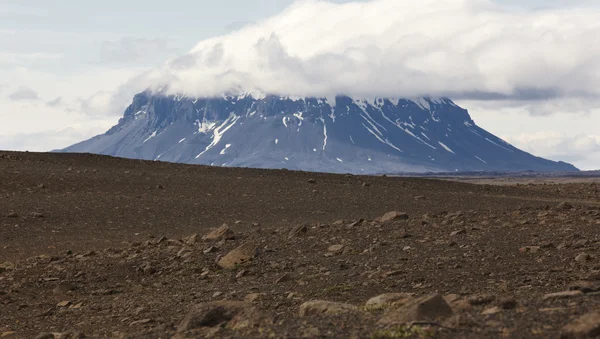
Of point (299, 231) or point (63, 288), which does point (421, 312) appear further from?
point (299, 231)

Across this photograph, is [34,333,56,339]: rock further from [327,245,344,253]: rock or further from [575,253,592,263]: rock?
[575,253,592,263]: rock

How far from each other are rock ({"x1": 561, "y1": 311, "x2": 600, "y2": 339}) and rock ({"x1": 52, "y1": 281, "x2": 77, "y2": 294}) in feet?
38.7

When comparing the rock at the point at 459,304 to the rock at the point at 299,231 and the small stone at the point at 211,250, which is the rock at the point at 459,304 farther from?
the rock at the point at 299,231

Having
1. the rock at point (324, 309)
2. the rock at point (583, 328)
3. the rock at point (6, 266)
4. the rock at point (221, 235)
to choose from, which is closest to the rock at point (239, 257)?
the rock at point (221, 235)

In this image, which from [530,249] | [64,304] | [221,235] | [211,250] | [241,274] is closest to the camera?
[64,304]

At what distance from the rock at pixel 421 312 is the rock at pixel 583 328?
1585 mm

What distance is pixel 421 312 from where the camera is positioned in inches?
422

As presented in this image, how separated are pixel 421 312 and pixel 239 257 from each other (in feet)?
31.0

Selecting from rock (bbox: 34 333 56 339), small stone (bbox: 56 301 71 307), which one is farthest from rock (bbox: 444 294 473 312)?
small stone (bbox: 56 301 71 307)

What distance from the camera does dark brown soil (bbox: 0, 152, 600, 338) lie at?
1183cm

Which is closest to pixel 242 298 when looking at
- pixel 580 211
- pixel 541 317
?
pixel 541 317

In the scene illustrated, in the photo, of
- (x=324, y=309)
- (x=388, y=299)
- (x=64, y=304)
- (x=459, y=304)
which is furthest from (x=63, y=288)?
(x=459, y=304)

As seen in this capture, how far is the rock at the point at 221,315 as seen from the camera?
40.2 feet

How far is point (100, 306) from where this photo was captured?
16906mm
